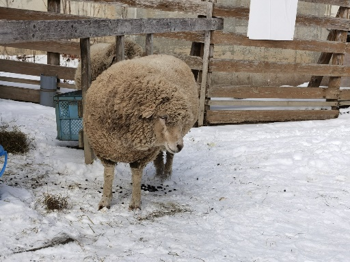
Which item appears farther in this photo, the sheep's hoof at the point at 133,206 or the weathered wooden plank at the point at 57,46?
the weathered wooden plank at the point at 57,46

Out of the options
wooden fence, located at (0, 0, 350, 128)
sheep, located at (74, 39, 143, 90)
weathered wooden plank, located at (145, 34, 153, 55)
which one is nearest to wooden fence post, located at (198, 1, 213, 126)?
wooden fence, located at (0, 0, 350, 128)

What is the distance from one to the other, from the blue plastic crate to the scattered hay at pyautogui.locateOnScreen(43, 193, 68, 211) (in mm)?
1536

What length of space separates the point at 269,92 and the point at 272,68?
1.33 ft

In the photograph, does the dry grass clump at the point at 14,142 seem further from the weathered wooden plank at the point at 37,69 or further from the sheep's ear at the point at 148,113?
the weathered wooden plank at the point at 37,69

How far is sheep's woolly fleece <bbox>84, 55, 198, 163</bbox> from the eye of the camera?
Result: 3.50 m

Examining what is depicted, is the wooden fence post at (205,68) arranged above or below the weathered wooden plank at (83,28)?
below

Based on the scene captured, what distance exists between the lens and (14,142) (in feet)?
16.5

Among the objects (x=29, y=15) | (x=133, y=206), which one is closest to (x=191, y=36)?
(x=29, y=15)

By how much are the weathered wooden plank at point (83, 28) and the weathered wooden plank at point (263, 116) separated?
150 cm

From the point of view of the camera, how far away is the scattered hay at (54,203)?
367cm

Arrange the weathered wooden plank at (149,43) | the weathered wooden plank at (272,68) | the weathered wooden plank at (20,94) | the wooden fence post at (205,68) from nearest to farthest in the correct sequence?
the weathered wooden plank at (149,43) → the wooden fence post at (205,68) → the weathered wooden plank at (272,68) → the weathered wooden plank at (20,94)

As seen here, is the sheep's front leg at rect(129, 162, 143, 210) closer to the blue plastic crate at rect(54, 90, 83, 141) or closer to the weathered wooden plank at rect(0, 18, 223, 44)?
the weathered wooden plank at rect(0, 18, 223, 44)

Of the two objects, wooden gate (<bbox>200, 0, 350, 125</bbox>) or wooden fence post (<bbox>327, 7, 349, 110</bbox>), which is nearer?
wooden gate (<bbox>200, 0, 350, 125</bbox>)

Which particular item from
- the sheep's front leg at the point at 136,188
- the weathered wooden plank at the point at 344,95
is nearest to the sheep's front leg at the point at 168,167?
the sheep's front leg at the point at 136,188
